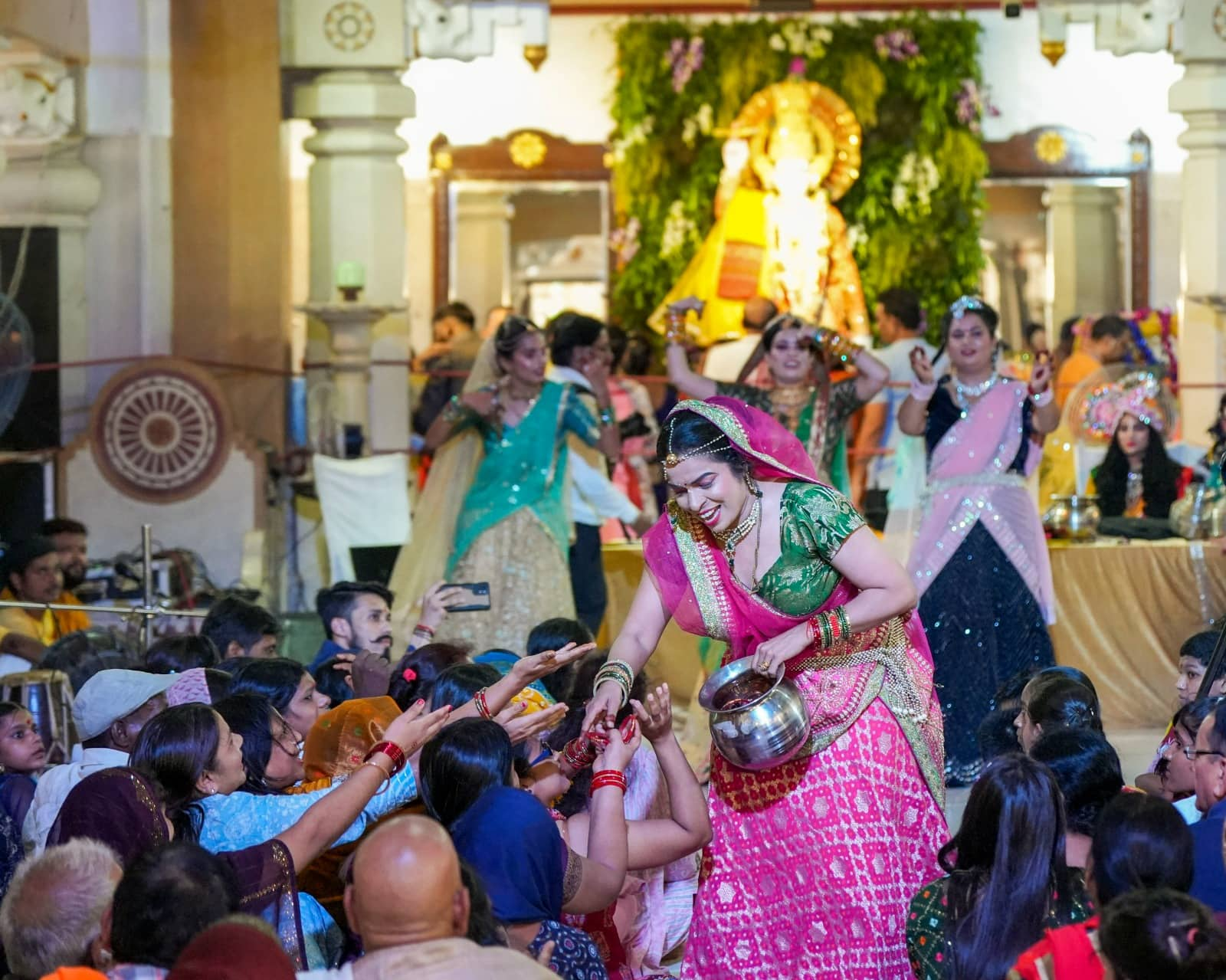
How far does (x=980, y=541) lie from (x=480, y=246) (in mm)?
6963

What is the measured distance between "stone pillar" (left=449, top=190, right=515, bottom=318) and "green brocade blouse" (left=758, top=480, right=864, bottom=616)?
29.5 ft

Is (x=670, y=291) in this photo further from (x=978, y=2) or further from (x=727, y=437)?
(x=727, y=437)

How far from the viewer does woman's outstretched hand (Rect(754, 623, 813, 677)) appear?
3574 millimetres

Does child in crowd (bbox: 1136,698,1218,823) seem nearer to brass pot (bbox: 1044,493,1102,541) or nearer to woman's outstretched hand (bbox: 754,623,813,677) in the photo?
woman's outstretched hand (bbox: 754,623,813,677)

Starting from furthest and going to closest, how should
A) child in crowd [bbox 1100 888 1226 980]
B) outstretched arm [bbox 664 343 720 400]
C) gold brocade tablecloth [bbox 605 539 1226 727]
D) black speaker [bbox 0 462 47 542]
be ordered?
black speaker [bbox 0 462 47 542], gold brocade tablecloth [bbox 605 539 1226 727], outstretched arm [bbox 664 343 720 400], child in crowd [bbox 1100 888 1226 980]

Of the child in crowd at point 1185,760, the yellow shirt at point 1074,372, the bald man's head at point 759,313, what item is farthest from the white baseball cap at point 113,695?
the yellow shirt at point 1074,372

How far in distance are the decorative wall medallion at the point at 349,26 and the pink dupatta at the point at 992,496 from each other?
171 inches

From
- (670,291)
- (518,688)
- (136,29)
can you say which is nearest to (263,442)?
(136,29)

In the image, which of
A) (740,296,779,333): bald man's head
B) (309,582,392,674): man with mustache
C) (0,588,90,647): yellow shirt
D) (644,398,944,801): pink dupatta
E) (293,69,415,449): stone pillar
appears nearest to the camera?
(644,398,944,801): pink dupatta

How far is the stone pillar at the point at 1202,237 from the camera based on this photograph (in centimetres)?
1007

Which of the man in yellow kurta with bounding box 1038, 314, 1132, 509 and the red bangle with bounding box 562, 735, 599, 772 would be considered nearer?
the red bangle with bounding box 562, 735, 599, 772

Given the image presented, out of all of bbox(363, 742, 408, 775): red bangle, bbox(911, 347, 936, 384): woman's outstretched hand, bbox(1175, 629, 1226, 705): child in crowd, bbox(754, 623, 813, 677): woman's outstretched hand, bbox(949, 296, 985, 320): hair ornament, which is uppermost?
bbox(949, 296, 985, 320): hair ornament

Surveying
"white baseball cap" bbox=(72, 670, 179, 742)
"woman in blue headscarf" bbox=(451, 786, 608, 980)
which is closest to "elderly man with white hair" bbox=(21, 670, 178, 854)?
"white baseball cap" bbox=(72, 670, 179, 742)

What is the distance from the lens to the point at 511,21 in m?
9.60
